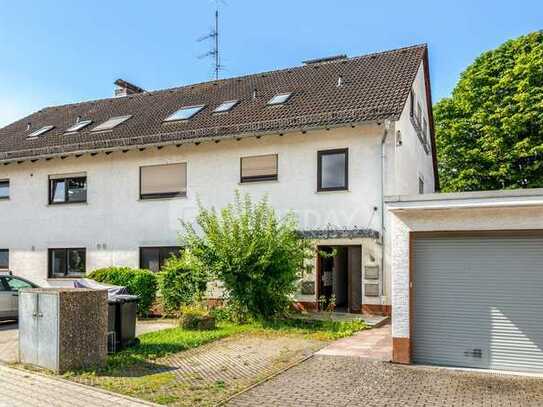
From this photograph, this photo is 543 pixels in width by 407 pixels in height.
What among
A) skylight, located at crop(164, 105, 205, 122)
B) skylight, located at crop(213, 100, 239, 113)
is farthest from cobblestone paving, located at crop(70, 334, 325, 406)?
skylight, located at crop(164, 105, 205, 122)

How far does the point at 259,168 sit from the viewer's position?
1689 centimetres

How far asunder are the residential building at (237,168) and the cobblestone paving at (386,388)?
6134 mm

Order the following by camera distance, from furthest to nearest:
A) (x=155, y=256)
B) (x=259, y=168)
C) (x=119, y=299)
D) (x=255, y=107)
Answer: (x=255, y=107), (x=155, y=256), (x=259, y=168), (x=119, y=299)

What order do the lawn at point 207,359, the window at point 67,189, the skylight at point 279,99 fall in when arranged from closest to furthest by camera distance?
the lawn at point 207,359
the skylight at point 279,99
the window at point 67,189

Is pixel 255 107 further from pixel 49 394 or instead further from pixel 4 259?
pixel 49 394

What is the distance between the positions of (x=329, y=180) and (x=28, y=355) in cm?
946

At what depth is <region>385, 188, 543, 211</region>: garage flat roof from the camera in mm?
8266

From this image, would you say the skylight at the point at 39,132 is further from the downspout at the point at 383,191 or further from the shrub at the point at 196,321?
the downspout at the point at 383,191

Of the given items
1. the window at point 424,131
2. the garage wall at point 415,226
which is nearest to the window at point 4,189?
the window at point 424,131

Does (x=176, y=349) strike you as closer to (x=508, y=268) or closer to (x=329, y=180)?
(x=508, y=268)

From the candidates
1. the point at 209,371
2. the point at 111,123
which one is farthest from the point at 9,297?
the point at 111,123

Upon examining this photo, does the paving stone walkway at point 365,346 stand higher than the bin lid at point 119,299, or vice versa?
the bin lid at point 119,299

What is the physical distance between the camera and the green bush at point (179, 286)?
14672 millimetres

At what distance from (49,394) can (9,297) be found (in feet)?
25.7
